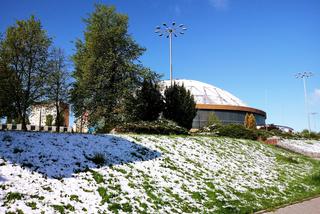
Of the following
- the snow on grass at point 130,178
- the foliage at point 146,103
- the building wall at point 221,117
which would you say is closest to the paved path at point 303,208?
the snow on grass at point 130,178

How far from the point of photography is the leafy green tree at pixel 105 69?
3409 centimetres

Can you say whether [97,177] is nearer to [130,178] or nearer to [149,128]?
[130,178]

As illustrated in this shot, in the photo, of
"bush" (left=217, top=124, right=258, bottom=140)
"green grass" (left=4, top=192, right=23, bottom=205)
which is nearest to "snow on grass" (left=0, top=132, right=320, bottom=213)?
"green grass" (left=4, top=192, right=23, bottom=205)

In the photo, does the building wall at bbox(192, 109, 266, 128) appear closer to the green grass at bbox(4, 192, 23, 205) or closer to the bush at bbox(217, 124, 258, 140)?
the bush at bbox(217, 124, 258, 140)

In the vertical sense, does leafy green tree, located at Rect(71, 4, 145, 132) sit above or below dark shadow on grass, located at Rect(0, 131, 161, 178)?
above

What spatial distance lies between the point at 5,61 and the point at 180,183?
86.2 ft

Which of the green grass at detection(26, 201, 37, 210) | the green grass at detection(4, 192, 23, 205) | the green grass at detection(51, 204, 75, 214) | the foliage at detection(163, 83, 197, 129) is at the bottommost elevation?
the green grass at detection(51, 204, 75, 214)

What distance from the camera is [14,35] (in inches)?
1307

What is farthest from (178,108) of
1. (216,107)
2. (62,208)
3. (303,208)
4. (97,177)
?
(216,107)

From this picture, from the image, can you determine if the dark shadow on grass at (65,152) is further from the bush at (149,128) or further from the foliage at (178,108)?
the foliage at (178,108)

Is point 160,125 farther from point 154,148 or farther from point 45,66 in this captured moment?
point 45,66

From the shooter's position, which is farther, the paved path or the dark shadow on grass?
the paved path

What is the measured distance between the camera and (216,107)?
78438 mm

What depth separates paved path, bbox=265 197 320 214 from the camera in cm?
1259
